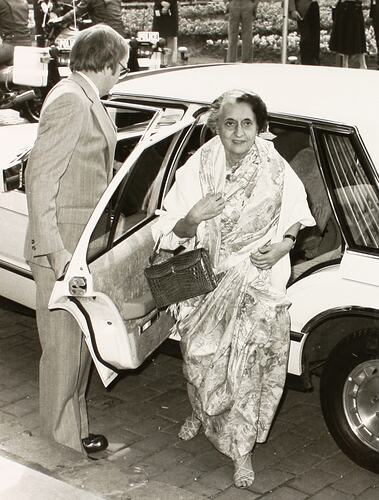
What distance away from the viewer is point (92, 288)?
14.3 ft

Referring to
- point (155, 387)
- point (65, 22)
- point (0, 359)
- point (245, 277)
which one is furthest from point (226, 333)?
point (65, 22)

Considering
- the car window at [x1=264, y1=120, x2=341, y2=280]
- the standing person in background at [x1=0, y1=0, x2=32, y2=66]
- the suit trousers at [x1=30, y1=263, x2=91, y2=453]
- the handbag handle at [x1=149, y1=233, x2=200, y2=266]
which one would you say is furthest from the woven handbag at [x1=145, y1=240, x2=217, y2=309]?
the standing person in background at [x1=0, y1=0, x2=32, y2=66]

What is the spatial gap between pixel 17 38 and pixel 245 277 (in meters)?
8.54

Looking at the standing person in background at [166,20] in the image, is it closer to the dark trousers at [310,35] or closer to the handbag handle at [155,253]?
the dark trousers at [310,35]

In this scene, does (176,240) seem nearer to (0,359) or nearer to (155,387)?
(155,387)

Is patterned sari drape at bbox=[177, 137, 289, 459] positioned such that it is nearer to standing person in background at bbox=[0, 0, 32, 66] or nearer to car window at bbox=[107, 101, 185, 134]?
car window at bbox=[107, 101, 185, 134]

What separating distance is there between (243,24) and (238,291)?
35.5 feet

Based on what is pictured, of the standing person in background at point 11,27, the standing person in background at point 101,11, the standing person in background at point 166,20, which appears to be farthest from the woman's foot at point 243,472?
the standing person in background at point 166,20

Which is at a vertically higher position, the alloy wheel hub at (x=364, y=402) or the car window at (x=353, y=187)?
the car window at (x=353, y=187)

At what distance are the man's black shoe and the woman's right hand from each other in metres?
1.30

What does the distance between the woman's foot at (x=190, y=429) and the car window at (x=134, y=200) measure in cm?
103

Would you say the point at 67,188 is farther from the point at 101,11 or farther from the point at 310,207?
the point at 101,11

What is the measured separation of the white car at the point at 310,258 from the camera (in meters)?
4.50

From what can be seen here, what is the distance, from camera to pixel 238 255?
14.9 feet
